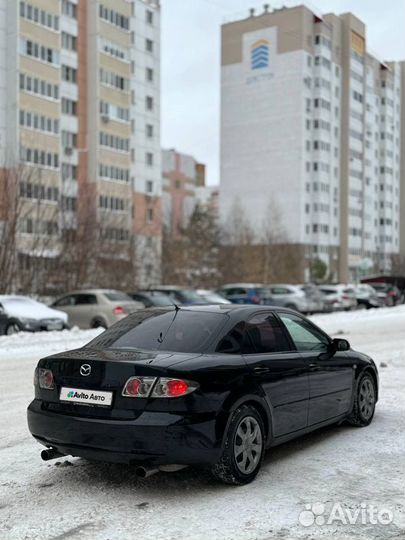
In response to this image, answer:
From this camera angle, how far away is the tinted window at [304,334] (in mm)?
6473

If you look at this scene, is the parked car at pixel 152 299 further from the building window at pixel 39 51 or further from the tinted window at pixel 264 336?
the building window at pixel 39 51

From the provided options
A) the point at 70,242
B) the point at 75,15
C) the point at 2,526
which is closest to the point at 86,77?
the point at 75,15

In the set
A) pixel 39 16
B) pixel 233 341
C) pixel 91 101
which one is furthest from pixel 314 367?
pixel 91 101

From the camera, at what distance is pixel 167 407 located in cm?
488

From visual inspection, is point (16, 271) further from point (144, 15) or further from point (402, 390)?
point (144, 15)

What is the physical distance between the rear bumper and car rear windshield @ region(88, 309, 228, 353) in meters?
0.73

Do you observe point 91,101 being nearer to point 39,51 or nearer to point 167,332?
point 39,51

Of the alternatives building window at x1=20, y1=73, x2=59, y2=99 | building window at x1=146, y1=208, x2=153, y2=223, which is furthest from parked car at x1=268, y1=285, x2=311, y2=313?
building window at x1=146, y1=208, x2=153, y2=223

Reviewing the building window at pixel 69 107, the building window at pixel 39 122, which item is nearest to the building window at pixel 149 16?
the building window at pixel 69 107

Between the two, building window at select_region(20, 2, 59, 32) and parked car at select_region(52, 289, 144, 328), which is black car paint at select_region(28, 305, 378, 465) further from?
building window at select_region(20, 2, 59, 32)

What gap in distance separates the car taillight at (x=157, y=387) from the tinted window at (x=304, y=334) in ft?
5.68

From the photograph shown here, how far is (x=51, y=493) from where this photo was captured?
16.6 feet

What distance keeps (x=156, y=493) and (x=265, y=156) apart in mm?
87350

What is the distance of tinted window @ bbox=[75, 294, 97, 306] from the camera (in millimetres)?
21994
